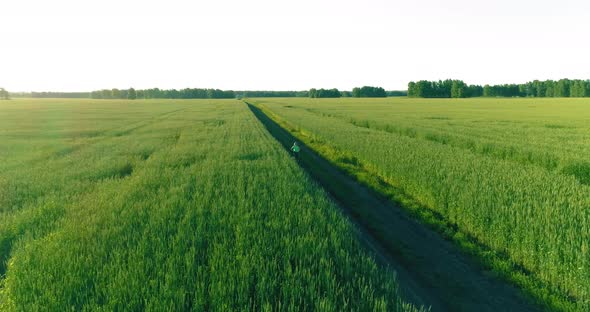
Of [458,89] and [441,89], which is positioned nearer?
[458,89]

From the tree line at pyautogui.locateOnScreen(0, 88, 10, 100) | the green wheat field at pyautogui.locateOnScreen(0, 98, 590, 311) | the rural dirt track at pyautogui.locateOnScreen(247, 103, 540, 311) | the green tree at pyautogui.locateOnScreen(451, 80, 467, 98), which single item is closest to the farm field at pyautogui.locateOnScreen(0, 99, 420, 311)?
the green wheat field at pyautogui.locateOnScreen(0, 98, 590, 311)

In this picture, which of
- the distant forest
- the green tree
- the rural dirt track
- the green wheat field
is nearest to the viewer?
the green wheat field

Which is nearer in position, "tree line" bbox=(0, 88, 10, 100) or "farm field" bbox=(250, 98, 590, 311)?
"farm field" bbox=(250, 98, 590, 311)

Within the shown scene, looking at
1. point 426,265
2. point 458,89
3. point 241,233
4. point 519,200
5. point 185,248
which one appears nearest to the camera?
point 185,248

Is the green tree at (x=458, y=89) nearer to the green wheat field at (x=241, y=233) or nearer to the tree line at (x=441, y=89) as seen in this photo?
the tree line at (x=441, y=89)

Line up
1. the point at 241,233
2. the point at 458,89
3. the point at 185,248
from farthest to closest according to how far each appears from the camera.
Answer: the point at 458,89
the point at 241,233
the point at 185,248

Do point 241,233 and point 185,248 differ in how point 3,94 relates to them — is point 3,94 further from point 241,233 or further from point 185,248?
point 241,233

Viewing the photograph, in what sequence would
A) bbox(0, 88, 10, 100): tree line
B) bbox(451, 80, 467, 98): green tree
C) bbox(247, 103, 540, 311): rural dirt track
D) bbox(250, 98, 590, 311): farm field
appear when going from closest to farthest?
1. bbox(247, 103, 540, 311): rural dirt track
2. bbox(250, 98, 590, 311): farm field
3. bbox(451, 80, 467, 98): green tree
4. bbox(0, 88, 10, 100): tree line

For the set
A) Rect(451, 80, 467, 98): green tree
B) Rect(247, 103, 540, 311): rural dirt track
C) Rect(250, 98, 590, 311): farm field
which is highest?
Rect(451, 80, 467, 98): green tree

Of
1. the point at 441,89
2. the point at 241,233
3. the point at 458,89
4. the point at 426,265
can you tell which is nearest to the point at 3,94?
the point at 241,233

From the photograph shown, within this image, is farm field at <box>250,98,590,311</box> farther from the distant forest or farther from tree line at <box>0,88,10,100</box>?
tree line at <box>0,88,10,100</box>

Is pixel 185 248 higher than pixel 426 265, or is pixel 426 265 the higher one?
pixel 185 248
